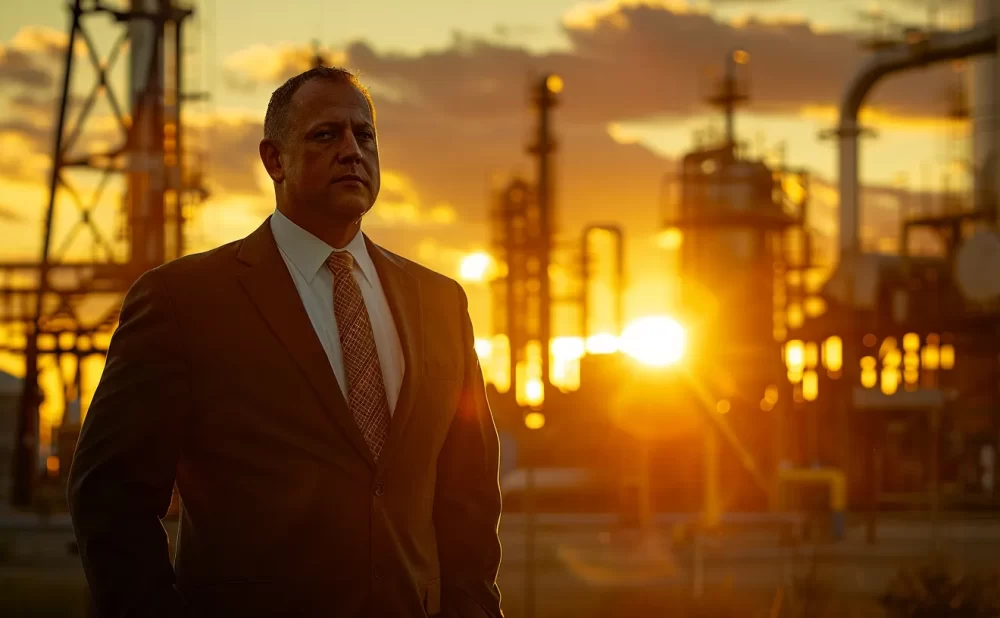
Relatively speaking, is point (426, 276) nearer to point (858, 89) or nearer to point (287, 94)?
point (287, 94)

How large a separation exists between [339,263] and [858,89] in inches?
1187

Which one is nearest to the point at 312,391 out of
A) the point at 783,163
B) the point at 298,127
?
the point at 298,127

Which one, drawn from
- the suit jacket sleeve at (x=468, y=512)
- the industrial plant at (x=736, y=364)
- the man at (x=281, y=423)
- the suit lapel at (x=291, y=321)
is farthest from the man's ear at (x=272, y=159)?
the industrial plant at (x=736, y=364)

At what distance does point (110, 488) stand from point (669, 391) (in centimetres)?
1599

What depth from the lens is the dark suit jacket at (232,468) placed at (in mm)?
2396

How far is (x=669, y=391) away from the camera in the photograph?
59.3ft

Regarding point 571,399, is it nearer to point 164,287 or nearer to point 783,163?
point 783,163

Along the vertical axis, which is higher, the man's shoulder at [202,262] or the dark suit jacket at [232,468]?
the man's shoulder at [202,262]

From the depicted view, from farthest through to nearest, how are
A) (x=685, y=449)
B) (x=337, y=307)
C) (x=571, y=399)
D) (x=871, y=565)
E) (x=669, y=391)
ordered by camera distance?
(x=571, y=399), (x=685, y=449), (x=669, y=391), (x=871, y=565), (x=337, y=307)

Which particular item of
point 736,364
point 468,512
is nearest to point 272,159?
point 468,512

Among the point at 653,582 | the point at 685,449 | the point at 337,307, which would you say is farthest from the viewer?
the point at 685,449

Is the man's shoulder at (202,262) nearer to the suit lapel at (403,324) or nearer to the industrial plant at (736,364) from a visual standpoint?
the suit lapel at (403,324)

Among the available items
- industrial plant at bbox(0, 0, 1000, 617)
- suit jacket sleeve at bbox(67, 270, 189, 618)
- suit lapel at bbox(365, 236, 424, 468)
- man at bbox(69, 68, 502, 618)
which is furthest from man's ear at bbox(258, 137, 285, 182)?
industrial plant at bbox(0, 0, 1000, 617)

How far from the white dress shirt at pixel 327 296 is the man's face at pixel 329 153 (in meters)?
0.07
